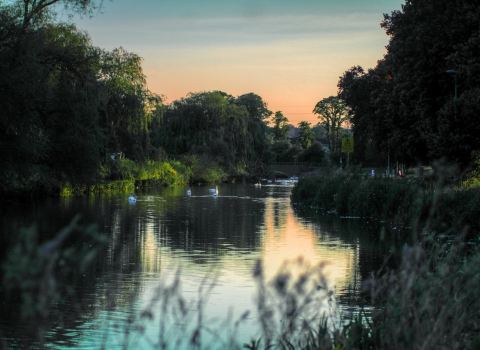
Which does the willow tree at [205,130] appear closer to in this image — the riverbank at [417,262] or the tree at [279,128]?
the riverbank at [417,262]

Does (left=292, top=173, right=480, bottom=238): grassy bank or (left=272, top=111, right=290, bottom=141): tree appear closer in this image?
(left=292, top=173, right=480, bottom=238): grassy bank

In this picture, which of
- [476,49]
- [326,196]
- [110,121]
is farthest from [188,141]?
[476,49]

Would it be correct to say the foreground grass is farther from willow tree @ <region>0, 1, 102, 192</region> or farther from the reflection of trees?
willow tree @ <region>0, 1, 102, 192</region>

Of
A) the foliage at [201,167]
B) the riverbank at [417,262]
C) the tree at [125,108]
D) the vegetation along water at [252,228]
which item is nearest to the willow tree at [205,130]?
the foliage at [201,167]

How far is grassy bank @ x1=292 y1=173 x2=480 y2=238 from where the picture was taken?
2136 centimetres

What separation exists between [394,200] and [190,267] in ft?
48.4

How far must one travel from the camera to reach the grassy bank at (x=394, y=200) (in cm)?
2136

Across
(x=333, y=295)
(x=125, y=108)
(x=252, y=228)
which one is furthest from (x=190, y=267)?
(x=125, y=108)

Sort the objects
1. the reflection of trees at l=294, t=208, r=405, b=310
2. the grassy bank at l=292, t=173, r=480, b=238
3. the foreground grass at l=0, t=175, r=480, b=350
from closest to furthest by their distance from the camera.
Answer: the foreground grass at l=0, t=175, r=480, b=350, the reflection of trees at l=294, t=208, r=405, b=310, the grassy bank at l=292, t=173, r=480, b=238

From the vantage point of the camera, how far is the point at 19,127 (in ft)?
87.4

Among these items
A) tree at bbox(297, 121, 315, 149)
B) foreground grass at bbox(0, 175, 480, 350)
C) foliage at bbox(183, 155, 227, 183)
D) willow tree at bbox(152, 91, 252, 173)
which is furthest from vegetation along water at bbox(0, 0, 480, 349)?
tree at bbox(297, 121, 315, 149)

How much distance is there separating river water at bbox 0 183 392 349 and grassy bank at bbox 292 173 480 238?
116 centimetres

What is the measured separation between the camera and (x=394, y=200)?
29.2 meters

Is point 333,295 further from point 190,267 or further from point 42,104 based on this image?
point 42,104
